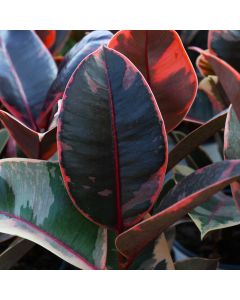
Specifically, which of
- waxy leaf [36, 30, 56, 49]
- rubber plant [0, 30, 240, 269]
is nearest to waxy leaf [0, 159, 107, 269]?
rubber plant [0, 30, 240, 269]

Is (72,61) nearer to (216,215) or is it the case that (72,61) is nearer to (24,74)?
(24,74)

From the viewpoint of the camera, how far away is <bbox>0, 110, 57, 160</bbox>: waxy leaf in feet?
1.79

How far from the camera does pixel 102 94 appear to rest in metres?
0.42

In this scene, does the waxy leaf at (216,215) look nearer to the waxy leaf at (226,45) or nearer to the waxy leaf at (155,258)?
the waxy leaf at (155,258)

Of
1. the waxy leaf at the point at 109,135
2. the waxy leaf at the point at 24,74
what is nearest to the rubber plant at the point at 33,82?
the waxy leaf at the point at 24,74

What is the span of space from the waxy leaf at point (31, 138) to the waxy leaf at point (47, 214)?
0.07 meters

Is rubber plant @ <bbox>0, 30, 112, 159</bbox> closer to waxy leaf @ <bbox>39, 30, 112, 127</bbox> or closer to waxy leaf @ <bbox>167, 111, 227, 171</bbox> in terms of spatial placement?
waxy leaf @ <bbox>39, 30, 112, 127</bbox>

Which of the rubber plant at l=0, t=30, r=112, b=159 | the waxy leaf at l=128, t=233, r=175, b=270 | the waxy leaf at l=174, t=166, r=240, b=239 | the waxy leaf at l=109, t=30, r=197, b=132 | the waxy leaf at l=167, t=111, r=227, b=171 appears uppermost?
the waxy leaf at l=109, t=30, r=197, b=132

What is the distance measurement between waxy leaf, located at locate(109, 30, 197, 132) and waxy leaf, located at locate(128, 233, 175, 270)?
152mm

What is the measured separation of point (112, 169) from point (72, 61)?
8.3 inches

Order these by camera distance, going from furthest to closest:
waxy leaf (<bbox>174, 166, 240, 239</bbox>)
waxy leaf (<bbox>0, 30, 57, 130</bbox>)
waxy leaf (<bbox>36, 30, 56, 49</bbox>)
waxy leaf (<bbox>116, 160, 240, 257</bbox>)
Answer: waxy leaf (<bbox>36, 30, 56, 49</bbox>) < waxy leaf (<bbox>0, 30, 57, 130</bbox>) < waxy leaf (<bbox>174, 166, 240, 239</bbox>) < waxy leaf (<bbox>116, 160, 240, 257</bbox>)

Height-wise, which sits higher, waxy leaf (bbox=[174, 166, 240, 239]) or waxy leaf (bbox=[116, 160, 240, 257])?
waxy leaf (bbox=[116, 160, 240, 257])
